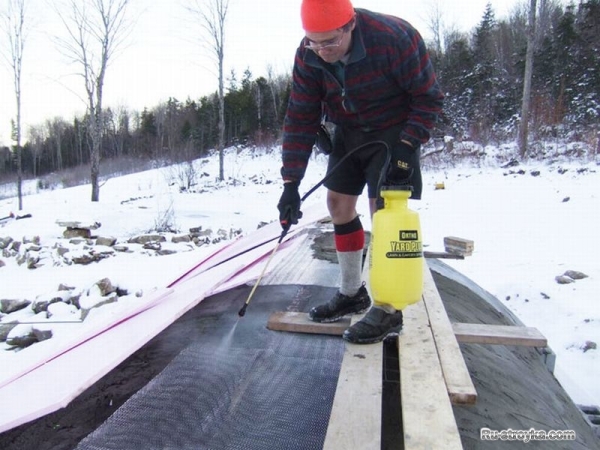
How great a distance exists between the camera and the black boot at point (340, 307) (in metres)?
2.02

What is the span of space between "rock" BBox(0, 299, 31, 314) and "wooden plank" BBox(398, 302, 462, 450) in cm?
438

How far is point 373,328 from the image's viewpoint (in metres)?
1.73

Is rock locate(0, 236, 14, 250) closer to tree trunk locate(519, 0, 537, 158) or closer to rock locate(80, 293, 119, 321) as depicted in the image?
rock locate(80, 293, 119, 321)

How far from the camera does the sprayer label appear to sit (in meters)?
1.60

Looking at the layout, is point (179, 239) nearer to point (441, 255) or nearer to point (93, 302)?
point (93, 302)

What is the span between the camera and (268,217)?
1101 centimetres

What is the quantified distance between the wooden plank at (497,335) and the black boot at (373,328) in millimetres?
350

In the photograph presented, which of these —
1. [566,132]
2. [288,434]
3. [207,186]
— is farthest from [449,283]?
[207,186]

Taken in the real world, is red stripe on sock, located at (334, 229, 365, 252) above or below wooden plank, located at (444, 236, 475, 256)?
above

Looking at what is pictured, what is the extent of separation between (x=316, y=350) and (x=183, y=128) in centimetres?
4434

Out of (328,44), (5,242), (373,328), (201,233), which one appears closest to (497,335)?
(373,328)

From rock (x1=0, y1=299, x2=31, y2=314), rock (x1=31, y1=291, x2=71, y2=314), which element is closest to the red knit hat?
rock (x1=31, y1=291, x2=71, y2=314)

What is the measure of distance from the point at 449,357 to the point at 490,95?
73.1ft

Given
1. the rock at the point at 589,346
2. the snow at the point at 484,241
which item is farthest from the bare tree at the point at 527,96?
the rock at the point at 589,346
